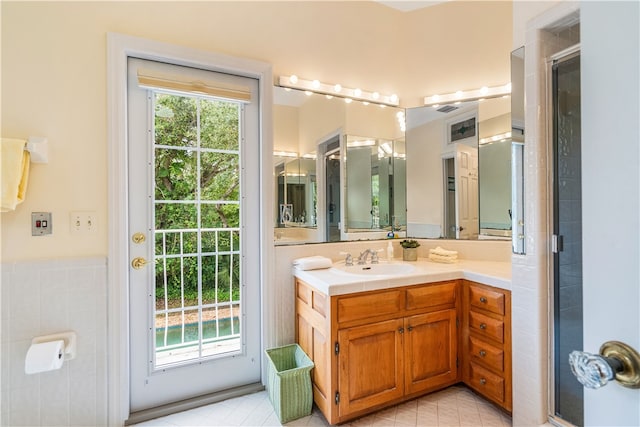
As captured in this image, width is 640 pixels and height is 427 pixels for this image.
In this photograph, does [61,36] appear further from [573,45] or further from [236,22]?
[573,45]

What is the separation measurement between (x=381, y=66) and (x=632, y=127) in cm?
229

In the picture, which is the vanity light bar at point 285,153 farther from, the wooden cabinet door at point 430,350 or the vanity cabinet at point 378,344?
the wooden cabinet door at point 430,350

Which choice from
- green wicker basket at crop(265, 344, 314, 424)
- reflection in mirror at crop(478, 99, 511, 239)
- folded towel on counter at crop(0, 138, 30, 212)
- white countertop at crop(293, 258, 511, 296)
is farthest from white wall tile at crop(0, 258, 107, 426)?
reflection in mirror at crop(478, 99, 511, 239)

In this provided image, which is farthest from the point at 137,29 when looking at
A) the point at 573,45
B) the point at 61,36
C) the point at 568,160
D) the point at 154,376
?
the point at 568,160

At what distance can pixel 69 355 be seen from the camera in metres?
1.59

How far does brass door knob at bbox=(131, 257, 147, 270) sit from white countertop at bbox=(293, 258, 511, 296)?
94 cm

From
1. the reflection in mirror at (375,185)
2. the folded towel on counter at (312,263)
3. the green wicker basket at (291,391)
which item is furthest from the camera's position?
the reflection in mirror at (375,185)

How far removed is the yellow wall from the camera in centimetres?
155

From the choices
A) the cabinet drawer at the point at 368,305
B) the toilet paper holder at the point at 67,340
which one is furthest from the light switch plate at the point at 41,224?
the cabinet drawer at the point at 368,305

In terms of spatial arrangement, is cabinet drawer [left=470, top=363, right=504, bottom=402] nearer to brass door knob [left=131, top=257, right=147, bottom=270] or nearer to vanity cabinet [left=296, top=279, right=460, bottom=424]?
vanity cabinet [left=296, top=279, right=460, bottom=424]

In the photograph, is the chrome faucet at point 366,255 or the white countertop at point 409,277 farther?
the chrome faucet at point 366,255

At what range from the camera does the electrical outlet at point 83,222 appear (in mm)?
1629

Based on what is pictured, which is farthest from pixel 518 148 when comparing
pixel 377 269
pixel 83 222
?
pixel 83 222

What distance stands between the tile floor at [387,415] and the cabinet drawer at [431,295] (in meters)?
0.63
